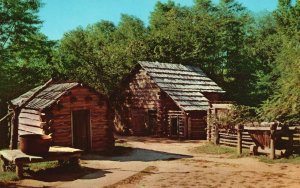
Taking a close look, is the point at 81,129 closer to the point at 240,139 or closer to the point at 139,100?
the point at 240,139

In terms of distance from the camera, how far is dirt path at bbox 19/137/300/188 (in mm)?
13992

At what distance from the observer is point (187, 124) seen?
1155 inches

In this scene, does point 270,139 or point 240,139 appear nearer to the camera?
point 270,139

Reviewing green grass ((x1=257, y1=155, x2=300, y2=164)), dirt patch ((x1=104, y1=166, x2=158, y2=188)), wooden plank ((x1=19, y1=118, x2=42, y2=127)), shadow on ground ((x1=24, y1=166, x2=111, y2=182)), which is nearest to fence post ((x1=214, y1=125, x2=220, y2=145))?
green grass ((x1=257, y1=155, x2=300, y2=164))

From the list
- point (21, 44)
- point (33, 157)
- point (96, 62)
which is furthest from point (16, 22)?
point (33, 157)

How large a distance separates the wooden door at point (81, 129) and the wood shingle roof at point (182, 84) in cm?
963

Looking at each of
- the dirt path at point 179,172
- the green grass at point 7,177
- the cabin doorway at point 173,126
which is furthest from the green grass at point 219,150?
the green grass at point 7,177

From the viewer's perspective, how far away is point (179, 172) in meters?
16.2

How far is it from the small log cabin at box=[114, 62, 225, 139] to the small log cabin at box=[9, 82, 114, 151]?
8795 mm

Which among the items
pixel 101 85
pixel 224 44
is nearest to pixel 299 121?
pixel 101 85

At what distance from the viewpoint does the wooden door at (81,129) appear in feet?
69.6

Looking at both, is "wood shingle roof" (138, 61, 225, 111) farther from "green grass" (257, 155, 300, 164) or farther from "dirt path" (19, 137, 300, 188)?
"green grass" (257, 155, 300, 164)

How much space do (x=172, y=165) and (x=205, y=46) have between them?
98.3 ft

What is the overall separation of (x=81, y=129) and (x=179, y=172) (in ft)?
24.9
